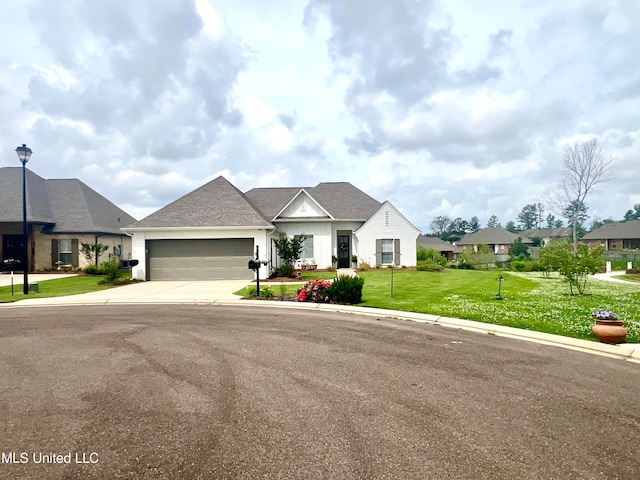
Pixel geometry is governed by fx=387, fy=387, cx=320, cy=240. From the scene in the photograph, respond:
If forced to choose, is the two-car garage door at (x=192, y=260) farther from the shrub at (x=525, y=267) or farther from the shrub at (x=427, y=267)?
the shrub at (x=525, y=267)

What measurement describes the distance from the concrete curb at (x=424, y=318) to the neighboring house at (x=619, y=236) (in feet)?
242

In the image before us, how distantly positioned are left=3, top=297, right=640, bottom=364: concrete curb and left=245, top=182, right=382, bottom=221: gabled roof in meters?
15.2

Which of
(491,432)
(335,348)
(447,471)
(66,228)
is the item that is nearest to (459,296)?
(335,348)

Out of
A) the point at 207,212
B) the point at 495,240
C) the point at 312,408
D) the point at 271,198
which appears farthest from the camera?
the point at 495,240

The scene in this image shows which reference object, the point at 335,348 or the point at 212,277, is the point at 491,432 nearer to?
the point at 335,348

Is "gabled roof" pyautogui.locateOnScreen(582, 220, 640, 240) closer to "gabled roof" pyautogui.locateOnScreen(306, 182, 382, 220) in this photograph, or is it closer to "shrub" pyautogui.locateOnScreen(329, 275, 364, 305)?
"gabled roof" pyautogui.locateOnScreen(306, 182, 382, 220)

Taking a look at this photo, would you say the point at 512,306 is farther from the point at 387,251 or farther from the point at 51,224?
the point at 51,224

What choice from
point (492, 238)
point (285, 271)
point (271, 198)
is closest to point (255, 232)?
point (285, 271)

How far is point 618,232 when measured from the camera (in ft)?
238

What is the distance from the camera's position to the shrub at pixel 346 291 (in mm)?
14141

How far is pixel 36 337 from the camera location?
9.03m

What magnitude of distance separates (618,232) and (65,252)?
8661 cm

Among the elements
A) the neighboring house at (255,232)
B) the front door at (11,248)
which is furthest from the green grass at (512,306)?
the front door at (11,248)

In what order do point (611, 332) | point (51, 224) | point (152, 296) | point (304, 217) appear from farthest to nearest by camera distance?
1. point (51, 224)
2. point (304, 217)
3. point (152, 296)
4. point (611, 332)
